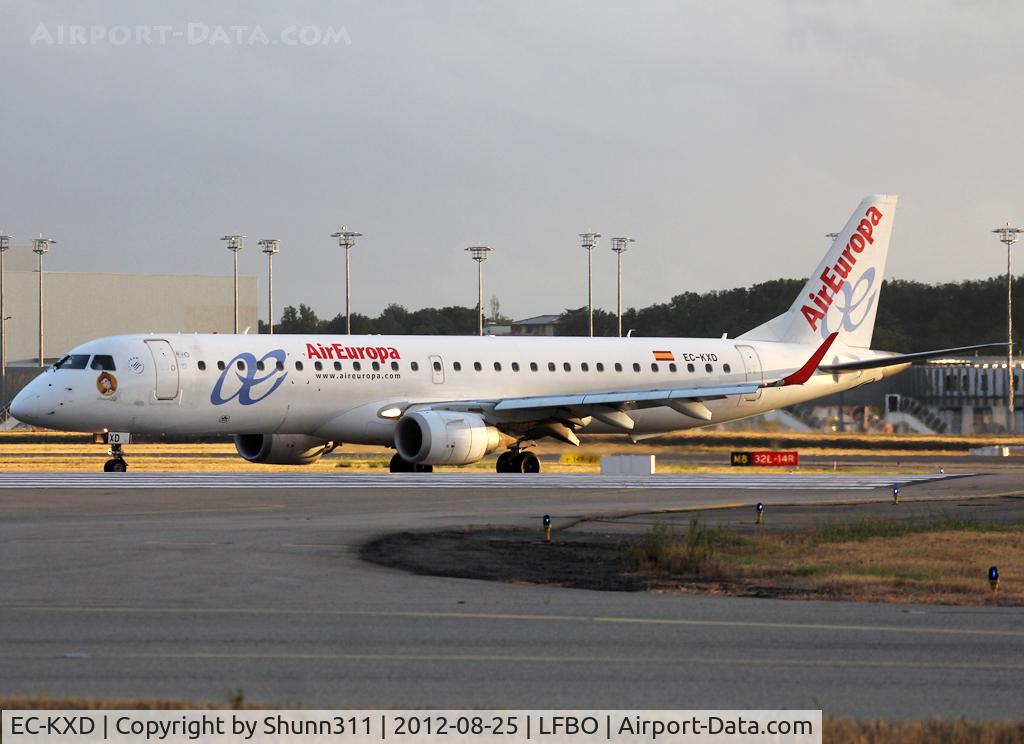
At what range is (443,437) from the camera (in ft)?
127

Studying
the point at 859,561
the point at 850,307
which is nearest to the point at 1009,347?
the point at 850,307

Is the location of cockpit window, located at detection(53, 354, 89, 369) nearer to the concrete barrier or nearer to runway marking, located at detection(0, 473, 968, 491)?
runway marking, located at detection(0, 473, 968, 491)

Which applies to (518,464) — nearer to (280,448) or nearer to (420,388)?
(420,388)

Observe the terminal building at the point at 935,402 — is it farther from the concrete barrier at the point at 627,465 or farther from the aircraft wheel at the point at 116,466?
the aircraft wheel at the point at 116,466

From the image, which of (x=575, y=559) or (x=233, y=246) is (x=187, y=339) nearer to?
(x=575, y=559)

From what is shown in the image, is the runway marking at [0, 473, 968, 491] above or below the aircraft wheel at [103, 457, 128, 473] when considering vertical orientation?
below

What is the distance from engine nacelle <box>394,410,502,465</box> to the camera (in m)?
38.7

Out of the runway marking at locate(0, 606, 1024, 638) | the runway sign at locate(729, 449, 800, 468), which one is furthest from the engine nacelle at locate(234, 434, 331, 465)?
the runway marking at locate(0, 606, 1024, 638)

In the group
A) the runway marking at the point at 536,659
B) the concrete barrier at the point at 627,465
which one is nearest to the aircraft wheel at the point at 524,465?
the concrete barrier at the point at 627,465

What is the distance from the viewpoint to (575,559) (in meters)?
18.5

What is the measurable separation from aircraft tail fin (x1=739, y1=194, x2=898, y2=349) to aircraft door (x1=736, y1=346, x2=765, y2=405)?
158 cm

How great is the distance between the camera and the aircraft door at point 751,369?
4828cm

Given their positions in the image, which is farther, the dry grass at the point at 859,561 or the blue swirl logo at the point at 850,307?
the blue swirl logo at the point at 850,307

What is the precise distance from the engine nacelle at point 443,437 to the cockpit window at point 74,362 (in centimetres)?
798
